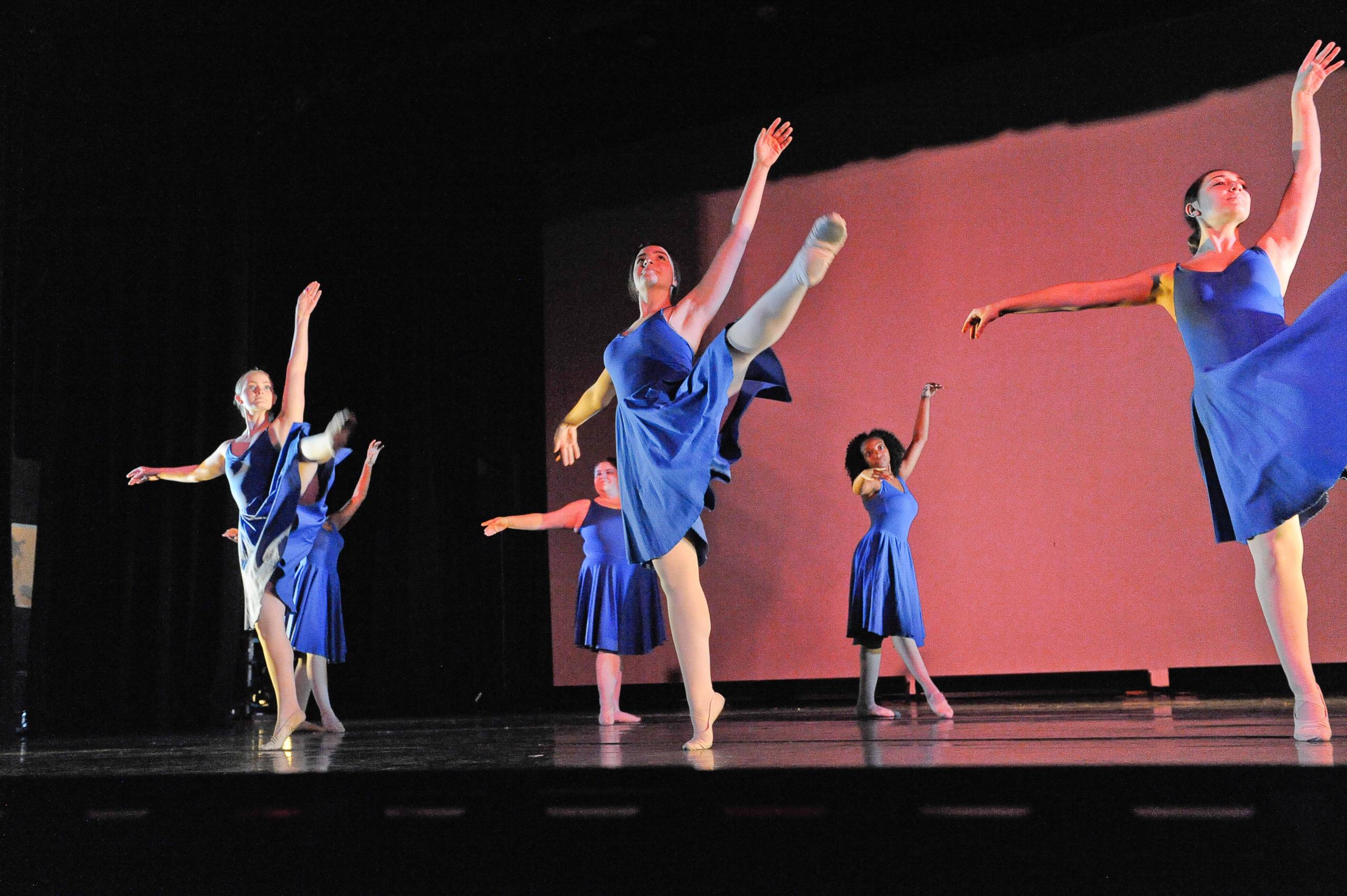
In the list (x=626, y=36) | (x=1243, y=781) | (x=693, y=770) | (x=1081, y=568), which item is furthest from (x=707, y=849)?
(x=626, y=36)

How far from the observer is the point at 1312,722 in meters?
2.44

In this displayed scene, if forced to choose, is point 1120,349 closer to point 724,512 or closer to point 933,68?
point 933,68

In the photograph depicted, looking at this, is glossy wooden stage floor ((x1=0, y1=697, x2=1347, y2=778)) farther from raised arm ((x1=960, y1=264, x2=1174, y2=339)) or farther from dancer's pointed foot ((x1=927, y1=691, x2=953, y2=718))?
raised arm ((x1=960, y1=264, x2=1174, y2=339))

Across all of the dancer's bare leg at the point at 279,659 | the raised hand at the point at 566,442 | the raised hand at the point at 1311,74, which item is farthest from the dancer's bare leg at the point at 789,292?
the dancer's bare leg at the point at 279,659

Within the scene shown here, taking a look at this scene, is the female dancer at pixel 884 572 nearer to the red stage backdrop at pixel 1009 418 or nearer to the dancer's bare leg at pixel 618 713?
the red stage backdrop at pixel 1009 418

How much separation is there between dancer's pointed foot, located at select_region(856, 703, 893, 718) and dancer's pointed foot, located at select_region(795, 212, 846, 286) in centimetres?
278

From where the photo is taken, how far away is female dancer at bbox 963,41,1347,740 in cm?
257

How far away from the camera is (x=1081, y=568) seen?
594 cm

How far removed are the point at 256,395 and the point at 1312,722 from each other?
3.96m

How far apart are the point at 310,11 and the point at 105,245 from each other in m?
2.05

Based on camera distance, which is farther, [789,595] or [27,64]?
[789,595]

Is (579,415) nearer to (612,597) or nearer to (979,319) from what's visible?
(979,319)

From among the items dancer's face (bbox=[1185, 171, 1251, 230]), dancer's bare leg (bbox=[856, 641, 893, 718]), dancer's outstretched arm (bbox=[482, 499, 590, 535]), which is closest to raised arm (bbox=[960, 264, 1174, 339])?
dancer's face (bbox=[1185, 171, 1251, 230])

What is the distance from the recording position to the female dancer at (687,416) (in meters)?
2.98
